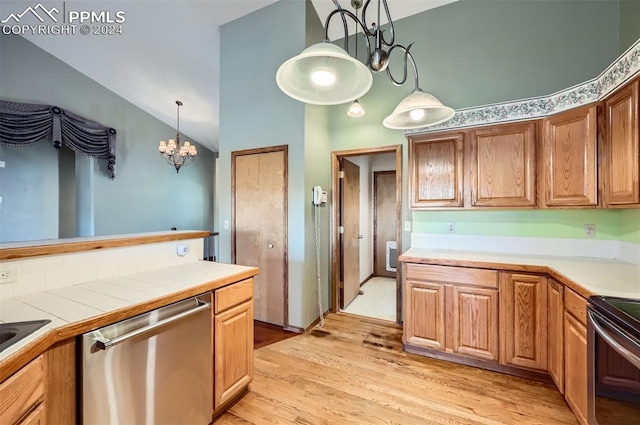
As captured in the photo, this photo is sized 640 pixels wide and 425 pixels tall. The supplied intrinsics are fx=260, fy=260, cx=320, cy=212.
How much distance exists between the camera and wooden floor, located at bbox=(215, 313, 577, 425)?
1655mm

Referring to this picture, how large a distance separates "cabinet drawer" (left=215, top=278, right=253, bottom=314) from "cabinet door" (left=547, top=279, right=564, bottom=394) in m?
2.10

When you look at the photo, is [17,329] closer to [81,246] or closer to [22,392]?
[22,392]

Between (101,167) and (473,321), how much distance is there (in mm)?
6227

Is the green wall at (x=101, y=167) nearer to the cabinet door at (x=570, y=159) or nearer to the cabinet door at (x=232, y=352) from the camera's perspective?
the cabinet door at (x=232, y=352)

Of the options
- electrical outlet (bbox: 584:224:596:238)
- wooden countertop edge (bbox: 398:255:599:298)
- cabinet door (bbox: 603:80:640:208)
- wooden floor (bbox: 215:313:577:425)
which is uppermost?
cabinet door (bbox: 603:80:640:208)

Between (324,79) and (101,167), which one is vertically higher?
(101,167)

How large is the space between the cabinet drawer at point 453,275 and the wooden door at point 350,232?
4.09 ft

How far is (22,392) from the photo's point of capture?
792mm

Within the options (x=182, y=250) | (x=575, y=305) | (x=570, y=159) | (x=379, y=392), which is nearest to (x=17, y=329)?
(x=182, y=250)

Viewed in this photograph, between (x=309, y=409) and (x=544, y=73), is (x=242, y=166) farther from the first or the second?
(x=544, y=73)

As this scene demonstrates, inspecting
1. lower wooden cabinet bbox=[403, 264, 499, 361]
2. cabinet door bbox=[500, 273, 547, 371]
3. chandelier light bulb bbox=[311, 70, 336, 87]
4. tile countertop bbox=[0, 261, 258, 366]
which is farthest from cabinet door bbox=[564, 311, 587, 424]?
tile countertop bbox=[0, 261, 258, 366]

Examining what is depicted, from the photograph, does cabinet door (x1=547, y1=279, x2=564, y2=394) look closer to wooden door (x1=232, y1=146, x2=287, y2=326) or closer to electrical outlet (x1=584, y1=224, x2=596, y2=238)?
electrical outlet (x1=584, y1=224, x2=596, y2=238)

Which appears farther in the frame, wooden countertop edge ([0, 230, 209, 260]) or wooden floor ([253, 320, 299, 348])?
wooden floor ([253, 320, 299, 348])

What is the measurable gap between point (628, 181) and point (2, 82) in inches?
273
